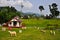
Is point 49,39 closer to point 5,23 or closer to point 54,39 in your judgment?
point 54,39

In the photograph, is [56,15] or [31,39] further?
[56,15]

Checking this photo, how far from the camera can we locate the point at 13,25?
6931 cm

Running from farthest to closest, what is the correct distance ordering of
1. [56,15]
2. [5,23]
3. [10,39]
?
1. [56,15]
2. [5,23]
3. [10,39]

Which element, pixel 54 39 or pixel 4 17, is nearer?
pixel 54 39

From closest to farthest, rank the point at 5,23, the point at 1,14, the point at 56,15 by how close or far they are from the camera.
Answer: the point at 1,14 → the point at 5,23 → the point at 56,15

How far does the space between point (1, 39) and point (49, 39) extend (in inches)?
306

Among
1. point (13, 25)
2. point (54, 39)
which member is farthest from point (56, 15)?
point (54, 39)

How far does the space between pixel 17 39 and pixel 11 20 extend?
119 ft

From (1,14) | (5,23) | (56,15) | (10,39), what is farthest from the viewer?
(56,15)

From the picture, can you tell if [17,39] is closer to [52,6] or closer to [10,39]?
[10,39]

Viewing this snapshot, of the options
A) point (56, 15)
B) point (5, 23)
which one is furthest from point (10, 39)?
point (56, 15)

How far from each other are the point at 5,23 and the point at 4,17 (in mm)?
6096

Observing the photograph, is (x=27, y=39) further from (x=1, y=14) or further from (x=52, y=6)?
(x=52, y=6)

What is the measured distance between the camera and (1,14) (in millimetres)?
61312
